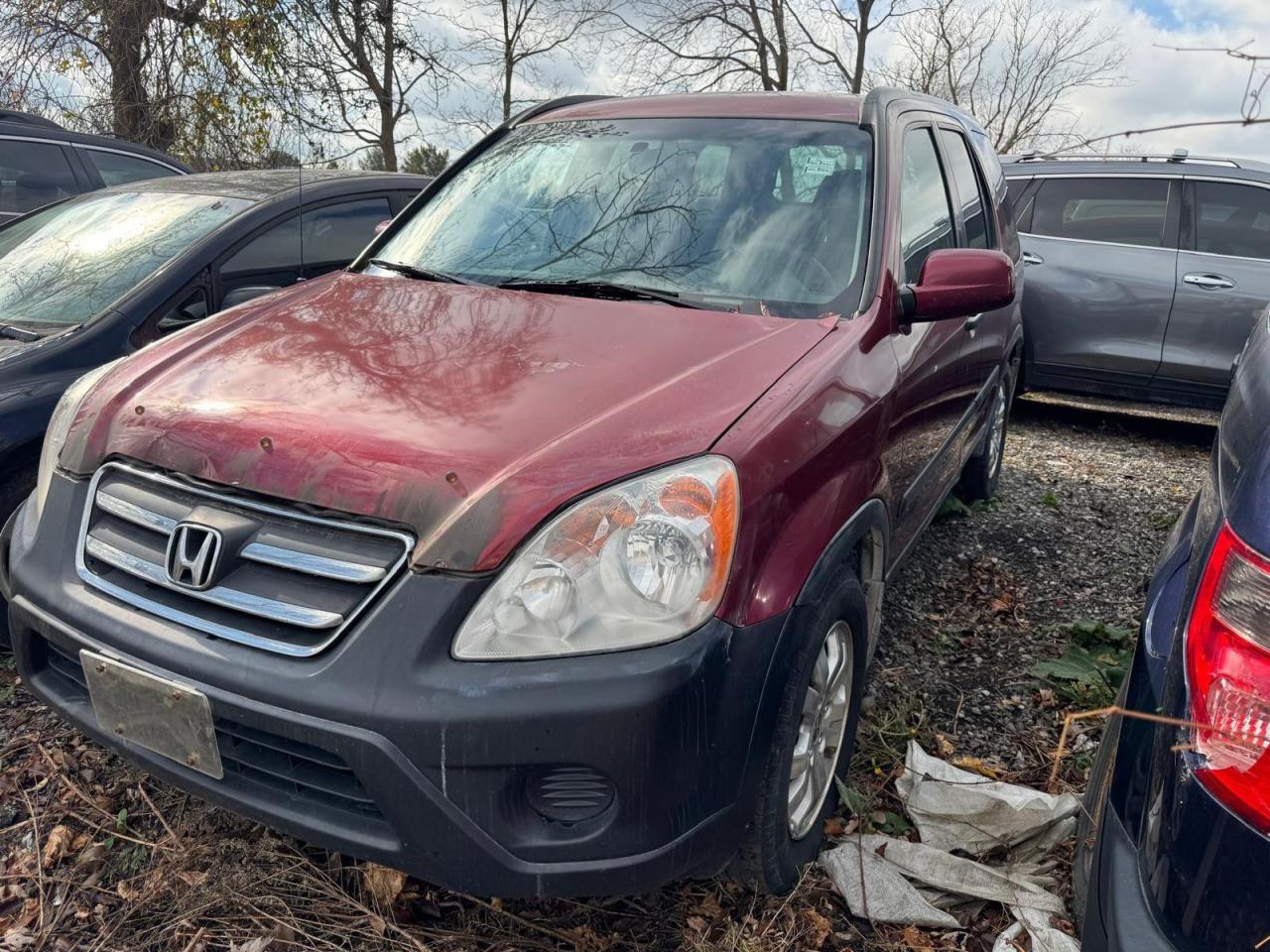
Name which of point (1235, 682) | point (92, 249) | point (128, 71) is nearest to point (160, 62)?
point (128, 71)

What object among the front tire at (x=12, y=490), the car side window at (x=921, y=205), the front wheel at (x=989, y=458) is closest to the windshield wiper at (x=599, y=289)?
the car side window at (x=921, y=205)

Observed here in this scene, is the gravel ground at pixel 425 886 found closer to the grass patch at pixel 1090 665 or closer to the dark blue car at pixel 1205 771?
the grass patch at pixel 1090 665

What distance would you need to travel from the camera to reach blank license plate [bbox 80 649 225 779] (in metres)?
1.70

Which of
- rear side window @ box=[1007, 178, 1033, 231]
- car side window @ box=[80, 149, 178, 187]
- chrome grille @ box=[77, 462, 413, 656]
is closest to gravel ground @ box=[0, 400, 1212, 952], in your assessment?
chrome grille @ box=[77, 462, 413, 656]

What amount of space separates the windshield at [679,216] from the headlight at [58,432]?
0.98 m

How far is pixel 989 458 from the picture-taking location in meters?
4.57

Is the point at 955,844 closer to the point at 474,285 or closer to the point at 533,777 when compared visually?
the point at 533,777

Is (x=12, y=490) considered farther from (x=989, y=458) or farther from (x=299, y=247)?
(x=989, y=458)

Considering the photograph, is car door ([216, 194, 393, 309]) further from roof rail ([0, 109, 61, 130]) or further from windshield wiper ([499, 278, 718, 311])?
roof rail ([0, 109, 61, 130])

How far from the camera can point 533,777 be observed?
1602 mm

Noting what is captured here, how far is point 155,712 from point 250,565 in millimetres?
331

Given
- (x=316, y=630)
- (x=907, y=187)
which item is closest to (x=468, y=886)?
(x=316, y=630)

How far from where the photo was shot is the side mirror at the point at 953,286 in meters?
2.45

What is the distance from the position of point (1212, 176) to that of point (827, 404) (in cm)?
525
